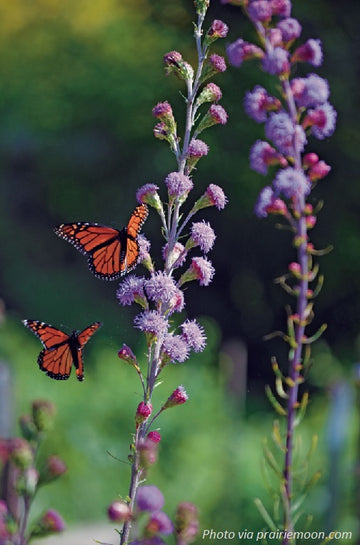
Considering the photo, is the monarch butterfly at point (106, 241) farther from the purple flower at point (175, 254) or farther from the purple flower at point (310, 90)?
the purple flower at point (310, 90)

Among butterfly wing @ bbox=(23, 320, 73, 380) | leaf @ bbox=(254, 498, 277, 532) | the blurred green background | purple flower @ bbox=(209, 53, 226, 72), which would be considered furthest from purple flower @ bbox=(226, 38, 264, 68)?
the blurred green background

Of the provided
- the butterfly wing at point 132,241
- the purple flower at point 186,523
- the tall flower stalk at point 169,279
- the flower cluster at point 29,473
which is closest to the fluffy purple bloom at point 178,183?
the tall flower stalk at point 169,279

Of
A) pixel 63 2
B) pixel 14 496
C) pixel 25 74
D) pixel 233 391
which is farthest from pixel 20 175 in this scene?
pixel 14 496

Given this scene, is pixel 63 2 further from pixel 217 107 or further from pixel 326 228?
pixel 217 107

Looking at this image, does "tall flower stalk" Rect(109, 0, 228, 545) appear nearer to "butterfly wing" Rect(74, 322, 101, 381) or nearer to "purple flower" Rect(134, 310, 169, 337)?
"purple flower" Rect(134, 310, 169, 337)

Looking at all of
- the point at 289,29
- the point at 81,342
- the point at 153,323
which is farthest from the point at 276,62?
the point at 81,342
